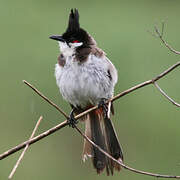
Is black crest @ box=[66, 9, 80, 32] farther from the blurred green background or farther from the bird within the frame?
the blurred green background

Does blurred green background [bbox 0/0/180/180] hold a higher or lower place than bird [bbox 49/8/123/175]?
lower

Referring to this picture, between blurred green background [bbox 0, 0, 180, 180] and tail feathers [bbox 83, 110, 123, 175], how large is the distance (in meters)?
1.20

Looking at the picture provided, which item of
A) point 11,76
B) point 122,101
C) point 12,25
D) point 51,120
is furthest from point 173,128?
point 12,25

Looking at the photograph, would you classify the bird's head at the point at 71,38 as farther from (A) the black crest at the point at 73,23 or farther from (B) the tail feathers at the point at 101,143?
(B) the tail feathers at the point at 101,143

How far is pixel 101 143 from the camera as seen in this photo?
479cm

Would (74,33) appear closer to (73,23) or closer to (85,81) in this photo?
(73,23)

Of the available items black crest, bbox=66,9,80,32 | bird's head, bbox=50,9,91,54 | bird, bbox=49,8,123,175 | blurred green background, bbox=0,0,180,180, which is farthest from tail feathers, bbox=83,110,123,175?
blurred green background, bbox=0,0,180,180

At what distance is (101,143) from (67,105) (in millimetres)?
1992

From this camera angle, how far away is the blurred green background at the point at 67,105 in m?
6.37

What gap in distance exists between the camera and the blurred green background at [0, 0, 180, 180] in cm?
637

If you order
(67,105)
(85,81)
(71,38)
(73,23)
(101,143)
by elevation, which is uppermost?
(73,23)

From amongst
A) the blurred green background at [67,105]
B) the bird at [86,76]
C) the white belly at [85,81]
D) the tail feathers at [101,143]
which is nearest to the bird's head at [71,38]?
the bird at [86,76]

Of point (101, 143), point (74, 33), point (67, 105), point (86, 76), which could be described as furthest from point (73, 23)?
point (67, 105)

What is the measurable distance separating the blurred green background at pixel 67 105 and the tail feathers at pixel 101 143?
47.1 inches
